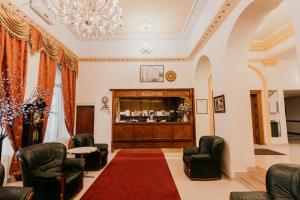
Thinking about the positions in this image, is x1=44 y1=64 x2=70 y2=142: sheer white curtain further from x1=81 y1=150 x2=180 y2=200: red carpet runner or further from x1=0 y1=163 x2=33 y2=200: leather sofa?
x1=0 y1=163 x2=33 y2=200: leather sofa

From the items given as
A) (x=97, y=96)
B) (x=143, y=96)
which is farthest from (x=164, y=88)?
(x=97, y=96)

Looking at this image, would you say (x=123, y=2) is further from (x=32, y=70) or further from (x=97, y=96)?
(x=97, y=96)

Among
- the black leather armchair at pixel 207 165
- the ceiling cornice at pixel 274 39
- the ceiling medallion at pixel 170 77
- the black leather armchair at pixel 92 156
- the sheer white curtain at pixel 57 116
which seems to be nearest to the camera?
the black leather armchair at pixel 207 165

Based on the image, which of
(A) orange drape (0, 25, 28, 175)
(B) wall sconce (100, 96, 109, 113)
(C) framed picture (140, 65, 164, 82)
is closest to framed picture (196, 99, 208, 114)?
(C) framed picture (140, 65, 164, 82)

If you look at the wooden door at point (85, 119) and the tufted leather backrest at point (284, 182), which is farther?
the wooden door at point (85, 119)

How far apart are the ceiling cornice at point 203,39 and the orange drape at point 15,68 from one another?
389cm

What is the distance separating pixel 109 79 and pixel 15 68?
4.18 meters

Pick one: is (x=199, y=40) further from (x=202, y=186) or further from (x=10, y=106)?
(x=10, y=106)

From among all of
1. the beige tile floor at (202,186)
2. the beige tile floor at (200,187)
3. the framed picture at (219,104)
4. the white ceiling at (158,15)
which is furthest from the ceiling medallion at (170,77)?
the beige tile floor at (200,187)

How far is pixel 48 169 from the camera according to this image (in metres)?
3.31

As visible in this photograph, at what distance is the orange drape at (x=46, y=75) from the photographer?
4.95 metres

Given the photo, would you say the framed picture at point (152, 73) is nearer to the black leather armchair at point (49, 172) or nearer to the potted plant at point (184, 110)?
the potted plant at point (184, 110)

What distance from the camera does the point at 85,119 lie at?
776cm

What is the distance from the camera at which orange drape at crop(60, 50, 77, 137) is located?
21.2 feet
